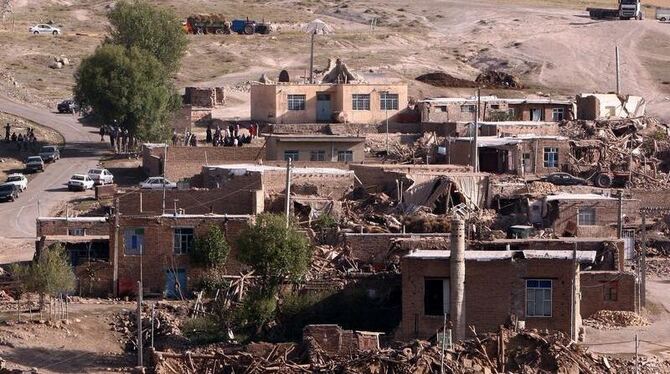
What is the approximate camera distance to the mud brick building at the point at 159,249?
56.7m

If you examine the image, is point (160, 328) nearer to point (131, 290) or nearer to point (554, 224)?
point (131, 290)

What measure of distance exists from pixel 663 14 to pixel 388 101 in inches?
1677

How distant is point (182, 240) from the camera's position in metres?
56.9

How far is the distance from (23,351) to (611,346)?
42.8 feet

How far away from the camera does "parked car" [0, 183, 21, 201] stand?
7025cm

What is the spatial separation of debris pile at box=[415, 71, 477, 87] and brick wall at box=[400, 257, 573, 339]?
41.0 meters

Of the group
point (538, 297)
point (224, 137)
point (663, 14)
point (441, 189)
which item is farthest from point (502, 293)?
point (663, 14)

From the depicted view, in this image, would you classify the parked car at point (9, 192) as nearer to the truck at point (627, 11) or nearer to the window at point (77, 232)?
the window at point (77, 232)

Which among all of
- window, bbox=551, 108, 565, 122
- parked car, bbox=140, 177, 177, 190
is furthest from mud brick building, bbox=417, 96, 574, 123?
parked car, bbox=140, 177, 177, 190

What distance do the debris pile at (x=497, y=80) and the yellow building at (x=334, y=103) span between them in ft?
46.0

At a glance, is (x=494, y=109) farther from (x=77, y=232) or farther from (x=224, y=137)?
(x=77, y=232)

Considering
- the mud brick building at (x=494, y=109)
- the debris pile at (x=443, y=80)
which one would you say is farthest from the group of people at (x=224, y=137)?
the debris pile at (x=443, y=80)

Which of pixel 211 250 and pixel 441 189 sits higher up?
pixel 441 189

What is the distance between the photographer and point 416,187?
64.1 meters
